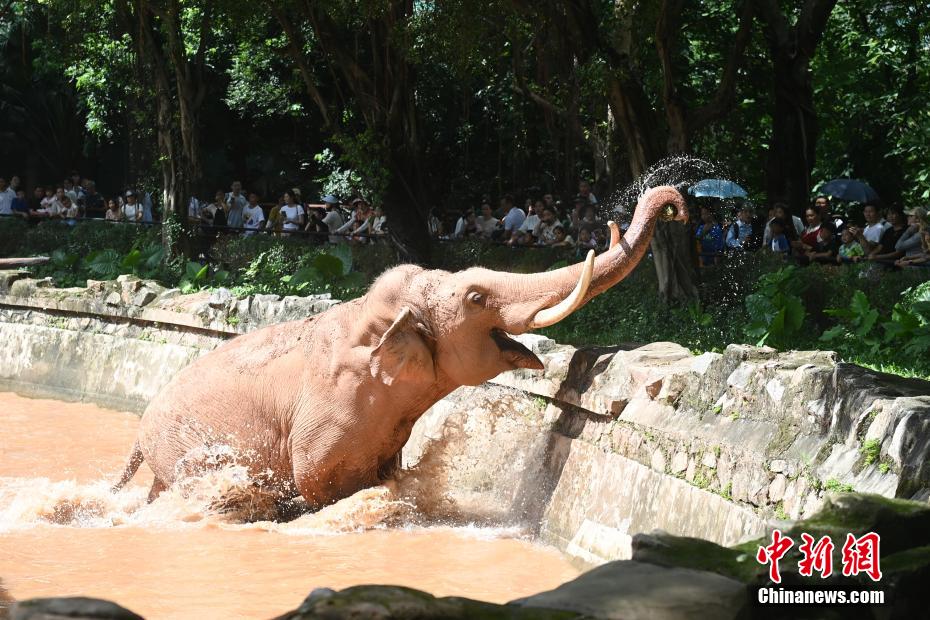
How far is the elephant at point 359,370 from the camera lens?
8.12 m

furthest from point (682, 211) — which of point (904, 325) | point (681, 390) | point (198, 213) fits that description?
point (198, 213)

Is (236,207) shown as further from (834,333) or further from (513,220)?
(834,333)

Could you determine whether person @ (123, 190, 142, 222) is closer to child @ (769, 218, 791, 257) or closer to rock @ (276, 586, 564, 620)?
child @ (769, 218, 791, 257)

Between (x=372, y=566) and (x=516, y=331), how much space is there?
1.80 meters

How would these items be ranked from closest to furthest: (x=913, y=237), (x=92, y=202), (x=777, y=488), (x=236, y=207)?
(x=777, y=488), (x=913, y=237), (x=236, y=207), (x=92, y=202)

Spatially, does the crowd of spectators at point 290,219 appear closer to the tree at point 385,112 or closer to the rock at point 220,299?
the tree at point 385,112

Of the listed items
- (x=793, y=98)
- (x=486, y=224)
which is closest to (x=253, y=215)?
(x=486, y=224)

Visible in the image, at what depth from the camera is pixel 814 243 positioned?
14.9m

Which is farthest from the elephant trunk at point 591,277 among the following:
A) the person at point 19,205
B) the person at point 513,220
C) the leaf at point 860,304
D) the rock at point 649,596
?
the person at point 19,205

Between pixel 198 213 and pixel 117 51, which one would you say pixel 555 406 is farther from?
pixel 117 51

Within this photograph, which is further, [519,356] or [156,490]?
[156,490]

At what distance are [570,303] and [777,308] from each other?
5686 millimetres

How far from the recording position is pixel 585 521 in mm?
7641

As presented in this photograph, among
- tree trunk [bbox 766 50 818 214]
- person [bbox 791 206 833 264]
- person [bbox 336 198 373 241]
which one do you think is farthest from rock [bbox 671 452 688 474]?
person [bbox 336 198 373 241]
